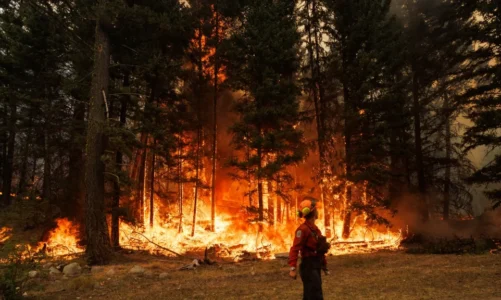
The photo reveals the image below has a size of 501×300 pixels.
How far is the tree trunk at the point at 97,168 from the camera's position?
12.1 meters

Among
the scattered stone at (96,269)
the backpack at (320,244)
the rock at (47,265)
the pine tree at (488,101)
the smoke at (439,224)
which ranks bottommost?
the scattered stone at (96,269)

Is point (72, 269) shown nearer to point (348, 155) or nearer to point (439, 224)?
point (348, 155)

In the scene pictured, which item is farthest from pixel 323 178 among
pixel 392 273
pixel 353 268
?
pixel 392 273

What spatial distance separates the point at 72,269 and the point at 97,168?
3.57 metres

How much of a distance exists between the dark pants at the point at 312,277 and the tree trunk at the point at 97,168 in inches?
372

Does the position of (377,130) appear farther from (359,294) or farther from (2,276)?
(2,276)

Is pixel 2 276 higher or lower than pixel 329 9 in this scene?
lower

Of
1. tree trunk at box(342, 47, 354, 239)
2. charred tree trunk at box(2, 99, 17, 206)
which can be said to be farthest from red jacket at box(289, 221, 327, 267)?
charred tree trunk at box(2, 99, 17, 206)

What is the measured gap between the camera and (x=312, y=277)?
5.28m

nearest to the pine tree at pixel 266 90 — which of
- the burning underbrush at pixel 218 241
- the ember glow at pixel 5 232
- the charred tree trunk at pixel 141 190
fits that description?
the burning underbrush at pixel 218 241

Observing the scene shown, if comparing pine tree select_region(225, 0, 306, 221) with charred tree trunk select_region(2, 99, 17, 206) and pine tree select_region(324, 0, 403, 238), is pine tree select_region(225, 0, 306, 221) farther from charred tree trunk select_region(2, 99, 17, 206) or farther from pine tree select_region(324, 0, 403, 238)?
charred tree trunk select_region(2, 99, 17, 206)

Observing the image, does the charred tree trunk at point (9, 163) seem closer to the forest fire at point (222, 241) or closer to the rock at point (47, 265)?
the forest fire at point (222, 241)

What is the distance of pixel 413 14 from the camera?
20.3m

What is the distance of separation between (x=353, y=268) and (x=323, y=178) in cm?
692
